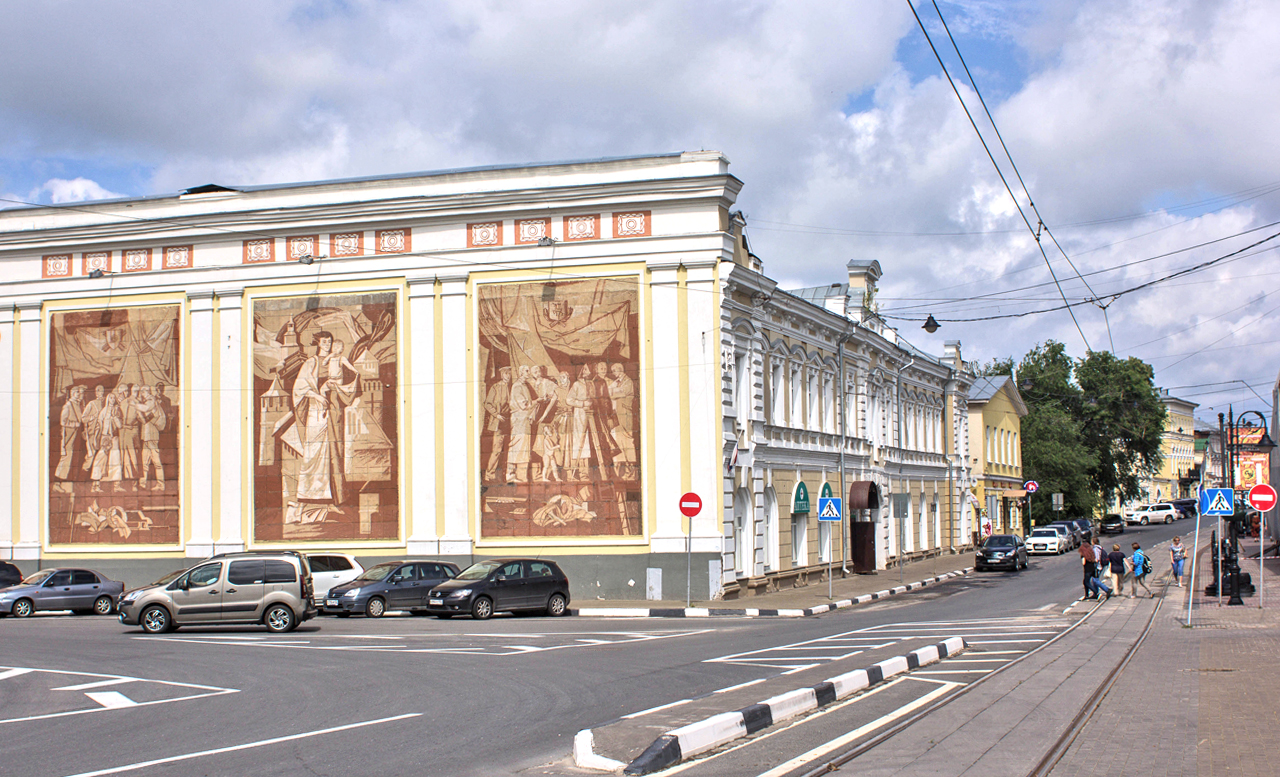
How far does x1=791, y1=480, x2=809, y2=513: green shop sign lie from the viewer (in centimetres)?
3447

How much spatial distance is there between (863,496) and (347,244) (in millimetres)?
19628

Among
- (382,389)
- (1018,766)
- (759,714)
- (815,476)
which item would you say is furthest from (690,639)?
(815,476)

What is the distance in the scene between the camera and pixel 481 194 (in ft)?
97.8

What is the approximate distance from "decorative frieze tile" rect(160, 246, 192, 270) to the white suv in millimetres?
9913

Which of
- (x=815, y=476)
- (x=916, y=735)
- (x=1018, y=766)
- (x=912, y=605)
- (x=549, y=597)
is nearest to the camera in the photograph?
(x=1018, y=766)

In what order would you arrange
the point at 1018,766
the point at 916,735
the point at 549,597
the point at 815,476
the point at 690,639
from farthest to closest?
1. the point at 815,476
2. the point at 549,597
3. the point at 690,639
4. the point at 916,735
5. the point at 1018,766

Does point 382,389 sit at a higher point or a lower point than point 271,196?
lower

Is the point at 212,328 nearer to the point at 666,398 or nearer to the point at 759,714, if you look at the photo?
the point at 666,398

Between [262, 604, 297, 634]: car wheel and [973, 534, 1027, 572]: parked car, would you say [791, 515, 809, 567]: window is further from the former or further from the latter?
[262, 604, 297, 634]: car wheel

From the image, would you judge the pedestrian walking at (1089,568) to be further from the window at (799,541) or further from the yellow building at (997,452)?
the yellow building at (997,452)

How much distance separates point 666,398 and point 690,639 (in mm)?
10348

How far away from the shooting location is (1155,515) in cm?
9075

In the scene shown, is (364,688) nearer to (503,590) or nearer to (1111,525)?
(503,590)

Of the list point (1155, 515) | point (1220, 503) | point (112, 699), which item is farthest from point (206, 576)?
point (1155, 515)
